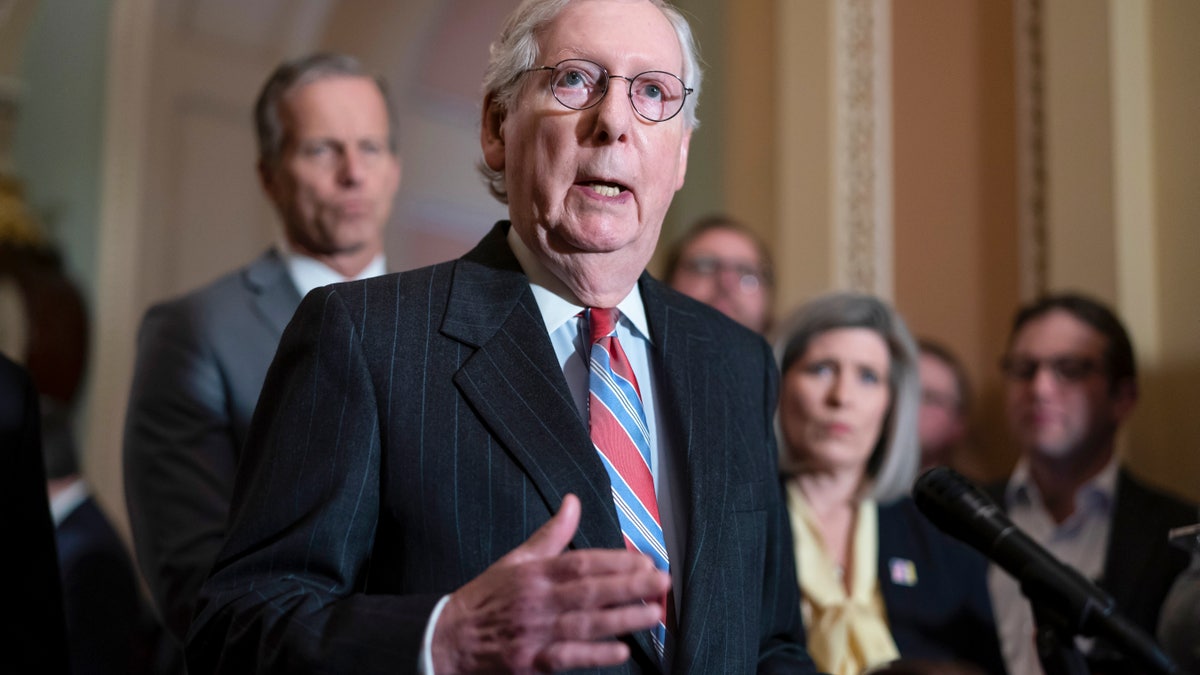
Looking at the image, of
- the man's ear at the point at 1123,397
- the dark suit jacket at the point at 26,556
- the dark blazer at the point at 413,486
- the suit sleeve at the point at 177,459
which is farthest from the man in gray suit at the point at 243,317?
the man's ear at the point at 1123,397

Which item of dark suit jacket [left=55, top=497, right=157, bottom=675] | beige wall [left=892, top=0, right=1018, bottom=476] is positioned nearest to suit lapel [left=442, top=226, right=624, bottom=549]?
dark suit jacket [left=55, top=497, right=157, bottom=675]

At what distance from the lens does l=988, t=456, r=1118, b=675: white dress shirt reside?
3.40 meters

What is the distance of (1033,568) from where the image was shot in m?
1.58

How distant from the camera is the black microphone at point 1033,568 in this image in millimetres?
1511

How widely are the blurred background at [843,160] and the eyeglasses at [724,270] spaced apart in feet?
2.55

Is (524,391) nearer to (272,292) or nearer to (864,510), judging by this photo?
(272,292)

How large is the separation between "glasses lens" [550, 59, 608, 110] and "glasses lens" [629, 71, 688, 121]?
0.05 metres

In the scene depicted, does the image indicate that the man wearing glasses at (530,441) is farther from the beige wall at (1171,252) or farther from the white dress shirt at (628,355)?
the beige wall at (1171,252)

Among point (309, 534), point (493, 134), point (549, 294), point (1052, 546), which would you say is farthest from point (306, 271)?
point (1052, 546)

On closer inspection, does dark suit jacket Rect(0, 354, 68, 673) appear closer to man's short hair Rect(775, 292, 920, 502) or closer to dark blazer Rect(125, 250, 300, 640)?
dark blazer Rect(125, 250, 300, 640)

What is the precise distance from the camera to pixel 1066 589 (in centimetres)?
156

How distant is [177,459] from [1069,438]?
2497mm

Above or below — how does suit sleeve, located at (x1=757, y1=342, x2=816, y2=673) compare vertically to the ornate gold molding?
below

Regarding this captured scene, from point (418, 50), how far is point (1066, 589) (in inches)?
283
